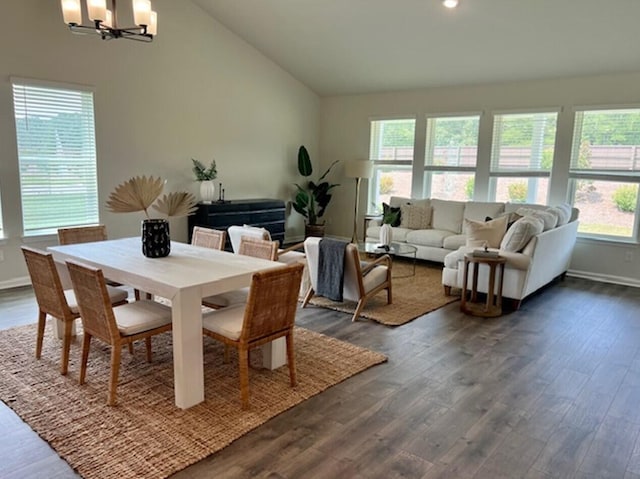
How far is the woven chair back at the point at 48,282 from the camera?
291cm

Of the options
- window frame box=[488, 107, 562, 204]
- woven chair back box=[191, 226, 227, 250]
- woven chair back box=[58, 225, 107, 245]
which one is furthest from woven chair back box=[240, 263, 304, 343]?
window frame box=[488, 107, 562, 204]

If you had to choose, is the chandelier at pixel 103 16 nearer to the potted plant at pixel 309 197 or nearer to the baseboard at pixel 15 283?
the baseboard at pixel 15 283

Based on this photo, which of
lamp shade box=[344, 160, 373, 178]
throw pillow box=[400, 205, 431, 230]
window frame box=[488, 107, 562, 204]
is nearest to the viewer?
window frame box=[488, 107, 562, 204]

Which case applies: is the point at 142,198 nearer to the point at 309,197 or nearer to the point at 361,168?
the point at 361,168

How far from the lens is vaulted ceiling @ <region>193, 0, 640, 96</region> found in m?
4.86

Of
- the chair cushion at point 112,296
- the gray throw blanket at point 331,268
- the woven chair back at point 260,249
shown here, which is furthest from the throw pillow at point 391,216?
the chair cushion at point 112,296

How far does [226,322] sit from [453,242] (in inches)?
167

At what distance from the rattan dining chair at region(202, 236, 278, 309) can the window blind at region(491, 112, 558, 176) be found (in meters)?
4.39

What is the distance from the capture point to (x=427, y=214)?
274 inches

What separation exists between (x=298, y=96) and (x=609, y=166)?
15.9 ft

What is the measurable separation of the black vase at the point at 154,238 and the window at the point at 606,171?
525 cm

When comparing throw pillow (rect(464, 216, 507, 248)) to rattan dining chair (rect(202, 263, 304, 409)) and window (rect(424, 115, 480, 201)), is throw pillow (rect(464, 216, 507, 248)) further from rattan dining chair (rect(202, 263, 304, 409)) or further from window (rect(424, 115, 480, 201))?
rattan dining chair (rect(202, 263, 304, 409))

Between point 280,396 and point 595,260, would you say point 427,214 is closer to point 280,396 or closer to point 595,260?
point 595,260

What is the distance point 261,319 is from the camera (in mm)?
2689
